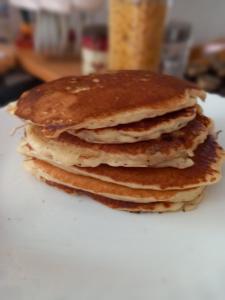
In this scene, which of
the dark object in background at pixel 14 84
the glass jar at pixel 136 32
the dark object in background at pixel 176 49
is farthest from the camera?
the dark object in background at pixel 176 49

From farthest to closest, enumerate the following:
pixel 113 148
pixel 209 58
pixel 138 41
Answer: pixel 209 58
pixel 138 41
pixel 113 148

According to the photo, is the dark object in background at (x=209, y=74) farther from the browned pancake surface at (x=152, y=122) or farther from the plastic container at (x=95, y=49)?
the browned pancake surface at (x=152, y=122)

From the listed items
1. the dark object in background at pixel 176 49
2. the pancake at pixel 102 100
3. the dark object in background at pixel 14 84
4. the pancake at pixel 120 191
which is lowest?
the dark object in background at pixel 14 84

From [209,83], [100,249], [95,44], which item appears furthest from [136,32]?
Result: [100,249]

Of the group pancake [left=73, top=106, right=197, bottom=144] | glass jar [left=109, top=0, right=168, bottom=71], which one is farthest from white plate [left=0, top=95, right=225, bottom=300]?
glass jar [left=109, top=0, right=168, bottom=71]

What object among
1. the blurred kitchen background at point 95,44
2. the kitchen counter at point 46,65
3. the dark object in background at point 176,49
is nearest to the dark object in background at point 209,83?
the blurred kitchen background at point 95,44

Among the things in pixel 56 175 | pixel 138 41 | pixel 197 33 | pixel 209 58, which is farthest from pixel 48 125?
pixel 197 33

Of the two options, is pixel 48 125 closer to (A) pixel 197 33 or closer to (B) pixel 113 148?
(B) pixel 113 148
